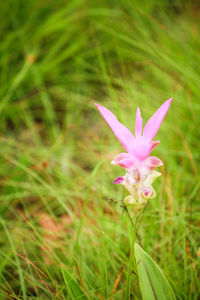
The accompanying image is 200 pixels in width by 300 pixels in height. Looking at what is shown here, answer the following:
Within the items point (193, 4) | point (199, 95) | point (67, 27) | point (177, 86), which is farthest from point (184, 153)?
point (193, 4)

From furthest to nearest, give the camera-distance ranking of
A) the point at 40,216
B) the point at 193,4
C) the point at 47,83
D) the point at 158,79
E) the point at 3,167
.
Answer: the point at 193,4 < the point at 47,83 < the point at 158,79 < the point at 3,167 < the point at 40,216

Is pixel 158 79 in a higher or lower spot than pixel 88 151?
higher

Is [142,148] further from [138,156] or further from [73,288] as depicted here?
[73,288]

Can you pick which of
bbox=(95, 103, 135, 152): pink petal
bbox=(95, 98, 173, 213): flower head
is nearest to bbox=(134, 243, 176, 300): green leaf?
bbox=(95, 98, 173, 213): flower head

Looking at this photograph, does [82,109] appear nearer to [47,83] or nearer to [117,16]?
[47,83]

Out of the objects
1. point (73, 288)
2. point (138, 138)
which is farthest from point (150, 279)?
point (138, 138)

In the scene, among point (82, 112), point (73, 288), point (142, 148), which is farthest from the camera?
point (82, 112)

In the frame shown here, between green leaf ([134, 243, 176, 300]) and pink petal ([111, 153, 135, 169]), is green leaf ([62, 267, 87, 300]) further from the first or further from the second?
pink petal ([111, 153, 135, 169])
